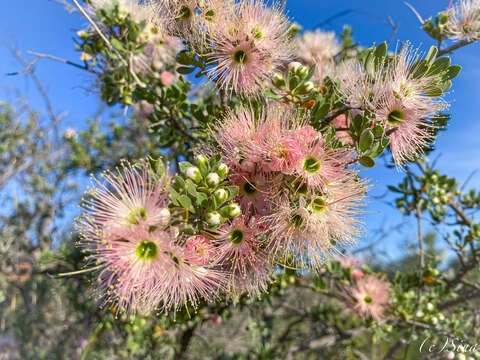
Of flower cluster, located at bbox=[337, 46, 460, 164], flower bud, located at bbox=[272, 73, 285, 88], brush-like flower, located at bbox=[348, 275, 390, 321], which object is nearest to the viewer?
flower cluster, located at bbox=[337, 46, 460, 164]

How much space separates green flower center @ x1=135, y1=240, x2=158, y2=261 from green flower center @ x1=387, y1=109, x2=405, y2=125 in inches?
42.1

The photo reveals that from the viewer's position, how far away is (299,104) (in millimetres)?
1459

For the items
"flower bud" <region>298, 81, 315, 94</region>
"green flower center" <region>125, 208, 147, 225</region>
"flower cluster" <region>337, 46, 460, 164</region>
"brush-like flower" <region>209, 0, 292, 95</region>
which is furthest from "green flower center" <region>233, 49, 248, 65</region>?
"green flower center" <region>125, 208, 147, 225</region>

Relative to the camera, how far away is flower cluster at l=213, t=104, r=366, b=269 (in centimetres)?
120

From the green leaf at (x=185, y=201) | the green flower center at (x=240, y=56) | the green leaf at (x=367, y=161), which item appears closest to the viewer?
the green leaf at (x=185, y=201)

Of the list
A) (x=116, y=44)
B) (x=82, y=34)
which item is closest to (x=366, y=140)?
(x=116, y=44)

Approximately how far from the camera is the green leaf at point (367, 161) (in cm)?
117

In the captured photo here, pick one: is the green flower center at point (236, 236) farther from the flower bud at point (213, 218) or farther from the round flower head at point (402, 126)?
the round flower head at point (402, 126)

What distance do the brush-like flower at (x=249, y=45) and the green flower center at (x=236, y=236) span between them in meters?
0.66

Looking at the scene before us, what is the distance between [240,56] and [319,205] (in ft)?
2.74

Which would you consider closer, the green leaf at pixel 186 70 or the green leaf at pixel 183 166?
the green leaf at pixel 183 166

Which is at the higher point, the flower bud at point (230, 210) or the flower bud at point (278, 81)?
the flower bud at point (278, 81)

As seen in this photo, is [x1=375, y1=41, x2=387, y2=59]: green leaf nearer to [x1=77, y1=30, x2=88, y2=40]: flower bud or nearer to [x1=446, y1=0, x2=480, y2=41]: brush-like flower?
[x1=446, y1=0, x2=480, y2=41]: brush-like flower

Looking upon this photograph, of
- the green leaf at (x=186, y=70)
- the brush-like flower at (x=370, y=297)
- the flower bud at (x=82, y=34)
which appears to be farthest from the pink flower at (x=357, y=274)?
Result: the flower bud at (x=82, y=34)
